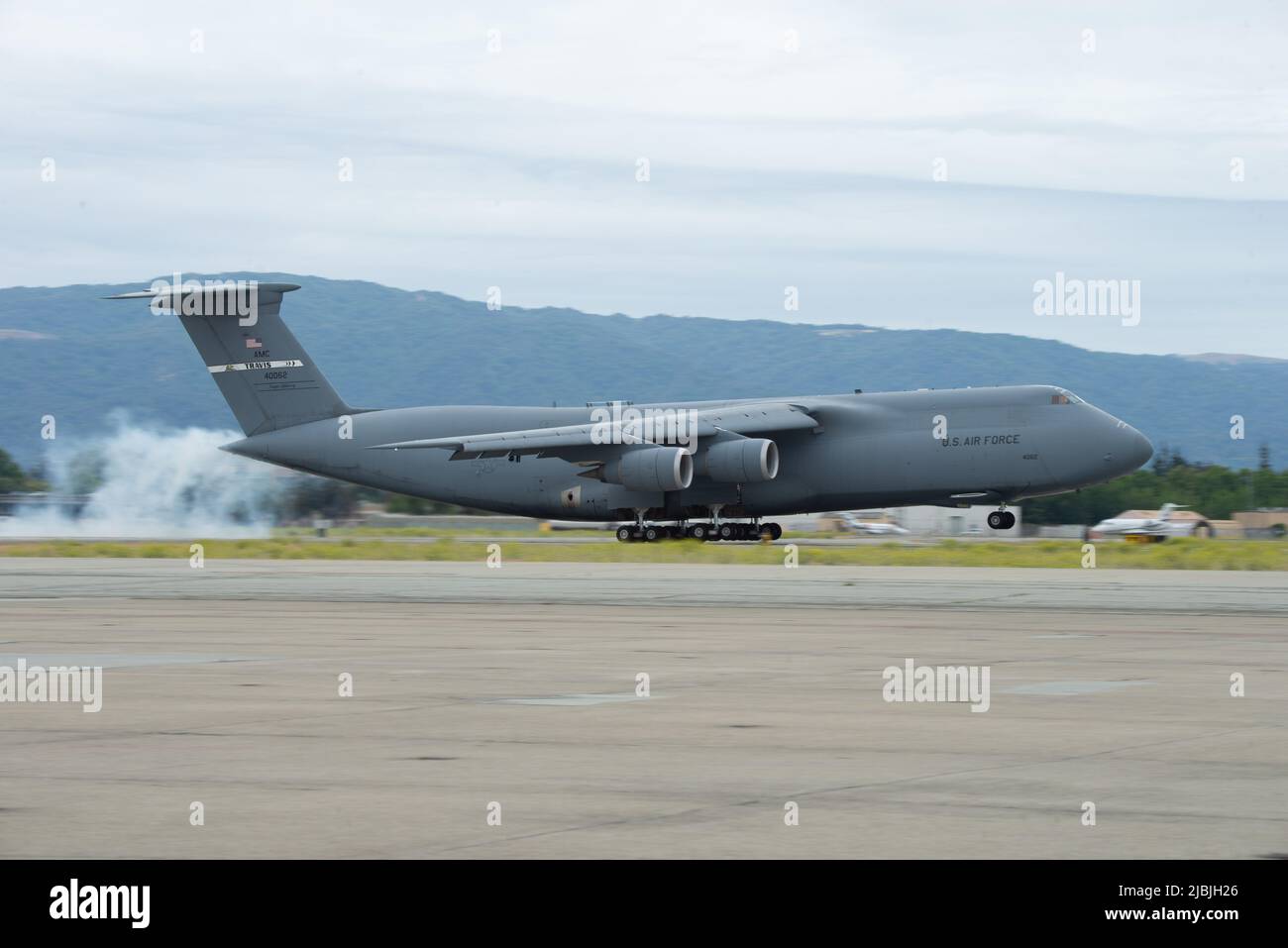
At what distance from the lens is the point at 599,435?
5178 centimetres

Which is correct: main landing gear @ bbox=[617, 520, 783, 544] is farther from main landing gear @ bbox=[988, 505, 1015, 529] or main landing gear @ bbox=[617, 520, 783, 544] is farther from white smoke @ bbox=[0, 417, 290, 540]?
white smoke @ bbox=[0, 417, 290, 540]

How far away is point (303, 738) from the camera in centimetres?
1161

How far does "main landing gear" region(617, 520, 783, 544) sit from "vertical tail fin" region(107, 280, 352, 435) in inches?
463

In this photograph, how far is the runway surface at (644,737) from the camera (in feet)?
27.1

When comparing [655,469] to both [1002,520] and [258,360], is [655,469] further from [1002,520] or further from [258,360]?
[258,360]

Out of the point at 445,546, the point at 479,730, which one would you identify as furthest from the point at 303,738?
the point at 445,546

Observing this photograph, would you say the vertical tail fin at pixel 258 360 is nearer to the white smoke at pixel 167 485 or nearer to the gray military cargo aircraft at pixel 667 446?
the gray military cargo aircraft at pixel 667 446

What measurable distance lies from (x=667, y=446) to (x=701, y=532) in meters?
3.31

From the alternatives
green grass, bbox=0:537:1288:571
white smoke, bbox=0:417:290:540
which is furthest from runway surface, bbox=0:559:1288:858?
white smoke, bbox=0:417:290:540

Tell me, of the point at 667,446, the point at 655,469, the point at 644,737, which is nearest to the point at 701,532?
the point at 667,446

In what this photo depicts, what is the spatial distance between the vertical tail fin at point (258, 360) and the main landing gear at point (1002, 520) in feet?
73.5
